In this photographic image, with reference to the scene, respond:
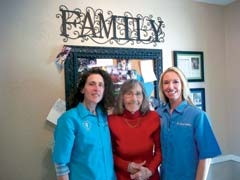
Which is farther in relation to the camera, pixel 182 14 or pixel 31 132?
pixel 182 14

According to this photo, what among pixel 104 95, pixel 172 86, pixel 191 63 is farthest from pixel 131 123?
pixel 191 63

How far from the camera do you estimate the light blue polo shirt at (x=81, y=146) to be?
160 centimetres

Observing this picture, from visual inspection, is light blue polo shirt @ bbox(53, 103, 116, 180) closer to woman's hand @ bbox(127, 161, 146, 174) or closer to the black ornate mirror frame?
woman's hand @ bbox(127, 161, 146, 174)

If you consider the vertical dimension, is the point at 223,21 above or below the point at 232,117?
above

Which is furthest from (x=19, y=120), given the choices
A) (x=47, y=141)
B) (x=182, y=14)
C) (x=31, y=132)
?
(x=182, y=14)

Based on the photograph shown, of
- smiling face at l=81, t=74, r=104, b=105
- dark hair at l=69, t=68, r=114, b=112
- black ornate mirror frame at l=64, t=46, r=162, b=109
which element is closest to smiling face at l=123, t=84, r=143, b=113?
dark hair at l=69, t=68, r=114, b=112

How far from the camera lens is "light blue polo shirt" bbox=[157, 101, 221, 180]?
65.8 inches

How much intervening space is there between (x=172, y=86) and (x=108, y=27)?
2.93 feet

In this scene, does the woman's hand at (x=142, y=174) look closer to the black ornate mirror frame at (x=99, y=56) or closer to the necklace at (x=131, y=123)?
the necklace at (x=131, y=123)

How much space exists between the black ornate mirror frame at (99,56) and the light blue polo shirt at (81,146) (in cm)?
49

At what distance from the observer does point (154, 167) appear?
1.83 m

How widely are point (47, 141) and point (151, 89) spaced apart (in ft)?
3.35

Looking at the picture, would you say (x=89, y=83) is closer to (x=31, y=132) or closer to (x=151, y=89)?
(x=31, y=132)

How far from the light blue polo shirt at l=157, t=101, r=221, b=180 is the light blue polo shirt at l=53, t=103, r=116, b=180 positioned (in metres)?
0.41
